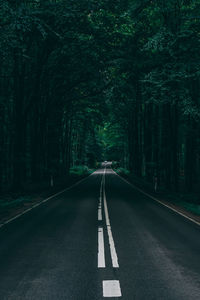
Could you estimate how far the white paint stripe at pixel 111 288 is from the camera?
15.8 feet

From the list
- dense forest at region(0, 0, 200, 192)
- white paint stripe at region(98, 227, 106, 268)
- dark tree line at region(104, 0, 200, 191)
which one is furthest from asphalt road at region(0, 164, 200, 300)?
dark tree line at region(104, 0, 200, 191)

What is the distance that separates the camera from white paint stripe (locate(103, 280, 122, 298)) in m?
4.81

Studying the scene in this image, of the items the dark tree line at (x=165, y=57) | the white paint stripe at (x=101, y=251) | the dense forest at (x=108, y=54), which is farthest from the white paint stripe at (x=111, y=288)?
the dark tree line at (x=165, y=57)

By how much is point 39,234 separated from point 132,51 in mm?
15556

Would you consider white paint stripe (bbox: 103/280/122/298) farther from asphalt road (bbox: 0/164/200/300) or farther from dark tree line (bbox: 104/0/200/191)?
dark tree line (bbox: 104/0/200/191)

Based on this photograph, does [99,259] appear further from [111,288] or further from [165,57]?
[165,57]

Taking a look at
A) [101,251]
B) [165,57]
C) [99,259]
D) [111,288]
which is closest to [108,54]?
[165,57]

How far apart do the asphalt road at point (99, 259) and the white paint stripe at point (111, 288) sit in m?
0.01

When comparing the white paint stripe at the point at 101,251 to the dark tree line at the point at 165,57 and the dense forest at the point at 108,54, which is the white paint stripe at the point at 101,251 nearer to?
the dense forest at the point at 108,54

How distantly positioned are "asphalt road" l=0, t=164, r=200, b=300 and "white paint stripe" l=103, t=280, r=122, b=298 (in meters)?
0.01

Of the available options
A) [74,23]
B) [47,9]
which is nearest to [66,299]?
[47,9]

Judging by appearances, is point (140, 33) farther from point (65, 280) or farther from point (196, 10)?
point (65, 280)

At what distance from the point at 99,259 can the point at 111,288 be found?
5.42ft

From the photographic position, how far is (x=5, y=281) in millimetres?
5398
